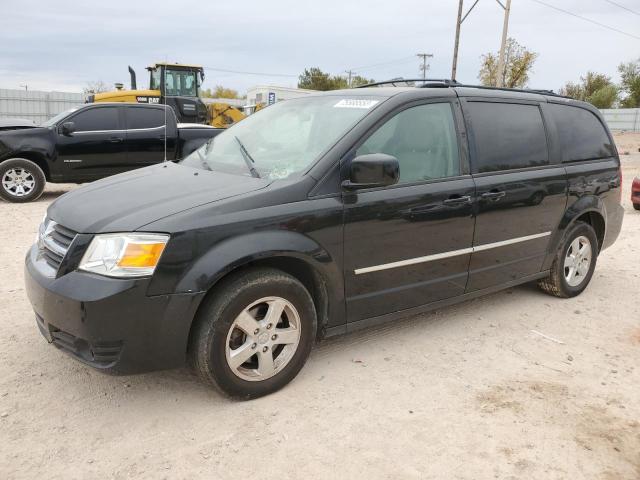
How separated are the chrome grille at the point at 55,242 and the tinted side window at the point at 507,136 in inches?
108

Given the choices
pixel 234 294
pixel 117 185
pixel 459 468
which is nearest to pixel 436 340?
pixel 459 468

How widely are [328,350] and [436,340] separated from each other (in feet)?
2.70

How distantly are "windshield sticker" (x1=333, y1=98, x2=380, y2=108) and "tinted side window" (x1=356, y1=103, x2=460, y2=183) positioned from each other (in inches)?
7.0

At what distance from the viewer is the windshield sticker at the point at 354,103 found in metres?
3.59

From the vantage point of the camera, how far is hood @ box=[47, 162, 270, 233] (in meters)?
2.81

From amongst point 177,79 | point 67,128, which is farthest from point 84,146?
point 177,79

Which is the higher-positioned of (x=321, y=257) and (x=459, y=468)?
(x=321, y=257)

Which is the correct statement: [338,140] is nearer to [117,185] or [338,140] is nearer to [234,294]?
[234,294]

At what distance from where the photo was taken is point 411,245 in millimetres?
3590

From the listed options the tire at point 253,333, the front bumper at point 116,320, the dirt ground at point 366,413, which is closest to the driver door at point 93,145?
the dirt ground at point 366,413

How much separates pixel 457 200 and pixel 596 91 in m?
58.7

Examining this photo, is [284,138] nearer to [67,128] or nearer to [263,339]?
[263,339]

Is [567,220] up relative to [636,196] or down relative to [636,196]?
up

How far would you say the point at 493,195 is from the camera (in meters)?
4.01
